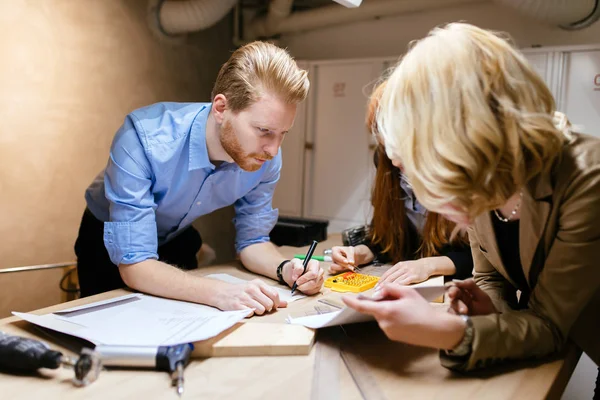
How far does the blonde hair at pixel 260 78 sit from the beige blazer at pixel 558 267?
29.2 inches

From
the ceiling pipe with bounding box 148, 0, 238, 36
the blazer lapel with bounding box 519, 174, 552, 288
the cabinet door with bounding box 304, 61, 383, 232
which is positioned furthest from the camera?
the cabinet door with bounding box 304, 61, 383, 232

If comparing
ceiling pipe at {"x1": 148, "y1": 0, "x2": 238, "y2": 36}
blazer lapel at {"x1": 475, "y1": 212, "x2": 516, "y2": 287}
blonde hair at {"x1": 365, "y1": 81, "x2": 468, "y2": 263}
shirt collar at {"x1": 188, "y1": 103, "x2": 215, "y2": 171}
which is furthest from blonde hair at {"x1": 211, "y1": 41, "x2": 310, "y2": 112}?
ceiling pipe at {"x1": 148, "y1": 0, "x2": 238, "y2": 36}

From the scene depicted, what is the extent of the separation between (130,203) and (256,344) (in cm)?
61

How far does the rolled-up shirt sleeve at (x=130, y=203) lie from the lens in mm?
1352

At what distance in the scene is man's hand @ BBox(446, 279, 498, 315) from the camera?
1.04m

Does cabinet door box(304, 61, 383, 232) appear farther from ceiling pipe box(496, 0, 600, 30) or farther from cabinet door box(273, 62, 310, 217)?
ceiling pipe box(496, 0, 600, 30)

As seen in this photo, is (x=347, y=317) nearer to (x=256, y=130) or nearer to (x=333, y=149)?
(x=256, y=130)

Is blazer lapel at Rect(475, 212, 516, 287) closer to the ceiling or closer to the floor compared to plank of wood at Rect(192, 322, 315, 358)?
closer to the ceiling

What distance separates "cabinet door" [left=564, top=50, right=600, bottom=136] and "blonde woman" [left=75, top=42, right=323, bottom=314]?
1.74m

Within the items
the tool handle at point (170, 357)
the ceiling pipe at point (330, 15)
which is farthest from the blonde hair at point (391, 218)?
the ceiling pipe at point (330, 15)

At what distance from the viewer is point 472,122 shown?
32.1 inches

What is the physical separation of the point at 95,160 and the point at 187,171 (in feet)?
5.32

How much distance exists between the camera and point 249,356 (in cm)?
98

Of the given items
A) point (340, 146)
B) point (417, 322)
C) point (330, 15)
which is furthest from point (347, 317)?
point (330, 15)
